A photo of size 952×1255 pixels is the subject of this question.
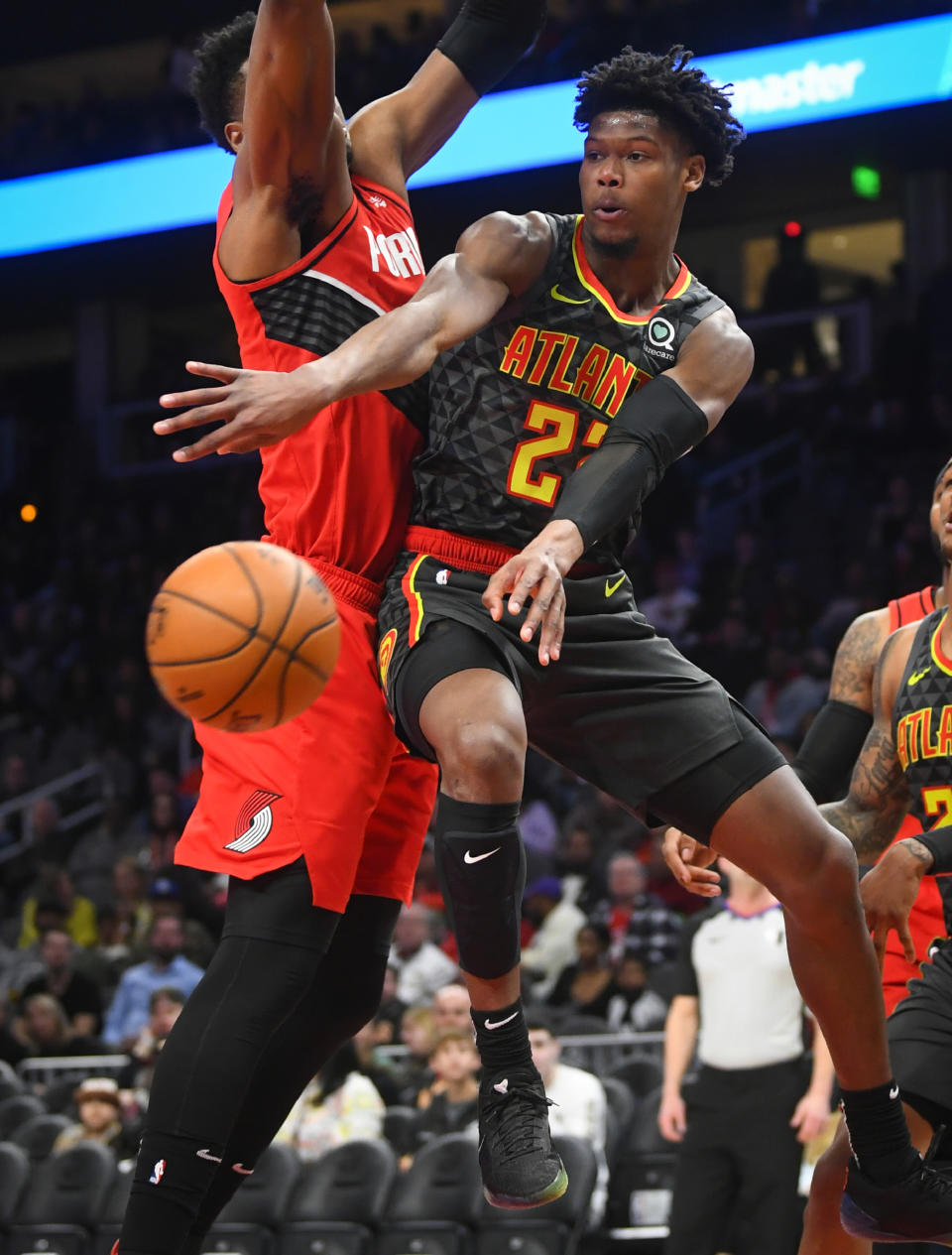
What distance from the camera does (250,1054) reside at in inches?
145

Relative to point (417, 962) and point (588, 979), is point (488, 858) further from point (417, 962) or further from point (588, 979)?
point (417, 962)

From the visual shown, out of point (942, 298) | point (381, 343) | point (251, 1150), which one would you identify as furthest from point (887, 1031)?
point (942, 298)

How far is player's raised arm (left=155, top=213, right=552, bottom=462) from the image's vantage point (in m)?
3.35

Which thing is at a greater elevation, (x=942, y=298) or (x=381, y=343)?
(x=942, y=298)

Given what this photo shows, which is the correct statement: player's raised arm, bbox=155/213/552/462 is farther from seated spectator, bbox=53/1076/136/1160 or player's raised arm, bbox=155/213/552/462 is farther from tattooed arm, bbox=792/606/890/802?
seated spectator, bbox=53/1076/136/1160

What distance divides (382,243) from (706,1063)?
15.2ft

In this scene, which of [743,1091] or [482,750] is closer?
[482,750]

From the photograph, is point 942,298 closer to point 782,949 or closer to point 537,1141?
point 782,949

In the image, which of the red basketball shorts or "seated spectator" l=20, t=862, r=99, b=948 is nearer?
the red basketball shorts

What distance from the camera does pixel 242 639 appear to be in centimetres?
348

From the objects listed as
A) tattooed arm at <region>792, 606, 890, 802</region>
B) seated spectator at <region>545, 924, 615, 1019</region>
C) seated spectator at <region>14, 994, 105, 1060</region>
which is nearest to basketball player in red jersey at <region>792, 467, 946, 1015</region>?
tattooed arm at <region>792, 606, 890, 802</region>

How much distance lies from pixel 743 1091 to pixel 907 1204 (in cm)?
366

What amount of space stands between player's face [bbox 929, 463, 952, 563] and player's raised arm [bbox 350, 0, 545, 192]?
67.8 inches

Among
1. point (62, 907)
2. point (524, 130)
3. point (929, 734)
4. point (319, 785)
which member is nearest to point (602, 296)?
point (319, 785)
